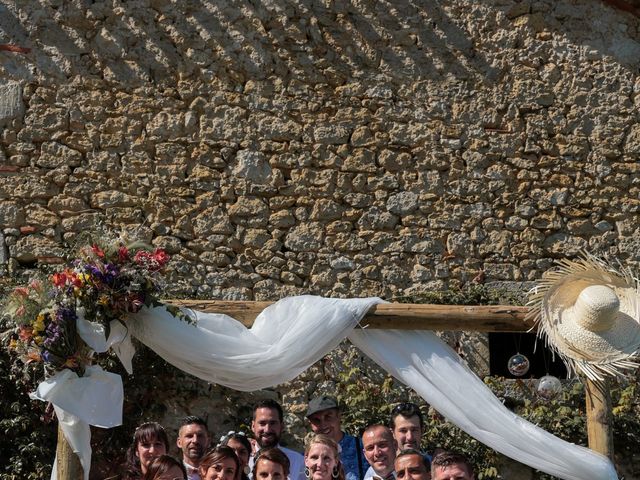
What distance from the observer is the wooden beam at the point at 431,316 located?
5.98 meters

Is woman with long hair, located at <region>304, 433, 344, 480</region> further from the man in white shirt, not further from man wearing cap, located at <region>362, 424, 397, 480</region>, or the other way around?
the man in white shirt

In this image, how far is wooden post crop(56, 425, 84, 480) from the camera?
570 centimetres

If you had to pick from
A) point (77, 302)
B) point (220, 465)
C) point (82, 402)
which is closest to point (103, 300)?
point (77, 302)

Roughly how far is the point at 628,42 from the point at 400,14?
1757 mm

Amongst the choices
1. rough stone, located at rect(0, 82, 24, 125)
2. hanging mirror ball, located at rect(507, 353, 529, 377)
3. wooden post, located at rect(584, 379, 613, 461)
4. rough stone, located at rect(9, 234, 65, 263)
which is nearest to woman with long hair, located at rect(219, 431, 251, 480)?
wooden post, located at rect(584, 379, 613, 461)

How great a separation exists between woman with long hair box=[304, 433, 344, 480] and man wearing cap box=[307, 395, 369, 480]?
2.12 ft

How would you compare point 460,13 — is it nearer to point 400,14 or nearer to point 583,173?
point 400,14

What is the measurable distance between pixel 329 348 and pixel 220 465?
2.75ft

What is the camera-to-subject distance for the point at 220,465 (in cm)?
568

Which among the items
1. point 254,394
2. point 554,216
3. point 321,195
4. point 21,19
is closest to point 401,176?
point 321,195

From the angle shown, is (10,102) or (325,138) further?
(325,138)

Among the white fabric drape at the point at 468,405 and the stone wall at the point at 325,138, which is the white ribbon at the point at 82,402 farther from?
the stone wall at the point at 325,138

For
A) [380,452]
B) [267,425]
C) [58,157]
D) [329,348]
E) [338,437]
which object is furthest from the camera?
[58,157]

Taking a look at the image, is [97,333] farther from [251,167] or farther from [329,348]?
[251,167]
